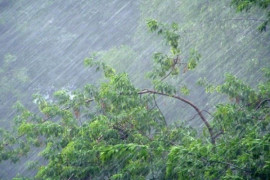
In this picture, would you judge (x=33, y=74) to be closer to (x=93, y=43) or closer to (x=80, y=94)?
(x=93, y=43)

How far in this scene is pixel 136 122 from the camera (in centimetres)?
534

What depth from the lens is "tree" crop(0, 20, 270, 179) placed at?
3.38m

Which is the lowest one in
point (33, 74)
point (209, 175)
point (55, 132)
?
point (209, 175)

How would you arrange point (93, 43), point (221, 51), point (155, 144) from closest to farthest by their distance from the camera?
point (155, 144)
point (221, 51)
point (93, 43)

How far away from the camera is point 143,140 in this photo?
5.04 m

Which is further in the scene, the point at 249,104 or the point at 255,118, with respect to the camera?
the point at 249,104

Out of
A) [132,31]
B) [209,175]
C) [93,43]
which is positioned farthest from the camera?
[93,43]

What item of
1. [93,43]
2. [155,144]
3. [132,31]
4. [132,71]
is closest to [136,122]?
[155,144]

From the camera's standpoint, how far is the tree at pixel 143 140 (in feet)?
11.1

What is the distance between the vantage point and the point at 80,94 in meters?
5.70

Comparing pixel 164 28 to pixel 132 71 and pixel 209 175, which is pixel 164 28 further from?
pixel 132 71

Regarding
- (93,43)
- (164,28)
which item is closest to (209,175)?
(164,28)

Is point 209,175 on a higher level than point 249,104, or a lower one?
lower

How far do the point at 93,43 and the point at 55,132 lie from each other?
531 inches
